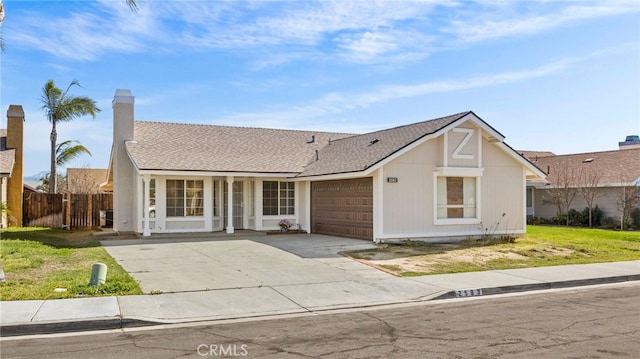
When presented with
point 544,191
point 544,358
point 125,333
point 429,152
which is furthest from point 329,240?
point 544,191

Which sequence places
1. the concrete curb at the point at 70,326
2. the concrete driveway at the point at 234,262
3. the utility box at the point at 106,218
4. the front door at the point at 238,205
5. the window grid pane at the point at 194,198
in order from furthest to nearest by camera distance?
the utility box at the point at 106,218, the front door at the point at 238,205, the window grid pane at the point at 194,198, the concrete driveway at the point at 234,262, the concrete curb at the point at 70,326

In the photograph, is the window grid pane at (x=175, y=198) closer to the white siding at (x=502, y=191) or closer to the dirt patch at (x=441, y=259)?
the dirt patch at (x=441, y=259)

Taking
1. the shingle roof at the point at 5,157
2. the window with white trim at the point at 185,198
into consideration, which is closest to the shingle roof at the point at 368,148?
the window with white trim at the point at 185,198

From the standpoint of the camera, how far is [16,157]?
1090 inches

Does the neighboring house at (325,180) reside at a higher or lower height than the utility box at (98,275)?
higher

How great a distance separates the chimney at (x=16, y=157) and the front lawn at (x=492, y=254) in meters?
18.4

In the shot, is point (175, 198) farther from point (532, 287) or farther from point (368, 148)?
point (532, 287)

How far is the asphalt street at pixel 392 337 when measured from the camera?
6926mm

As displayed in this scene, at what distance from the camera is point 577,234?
24.3 metres

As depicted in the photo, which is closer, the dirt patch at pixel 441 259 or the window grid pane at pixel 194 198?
the dirt patch at pixel 441 259

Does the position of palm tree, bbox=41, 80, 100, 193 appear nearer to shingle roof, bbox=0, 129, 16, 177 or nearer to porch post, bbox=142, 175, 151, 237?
shingle roof, bbox=0, 129, 16, 177

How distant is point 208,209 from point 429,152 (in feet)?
29.9

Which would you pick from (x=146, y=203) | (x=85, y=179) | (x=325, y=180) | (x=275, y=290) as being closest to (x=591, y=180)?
(x=325, y=180)

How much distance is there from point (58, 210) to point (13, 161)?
3.08 meters
